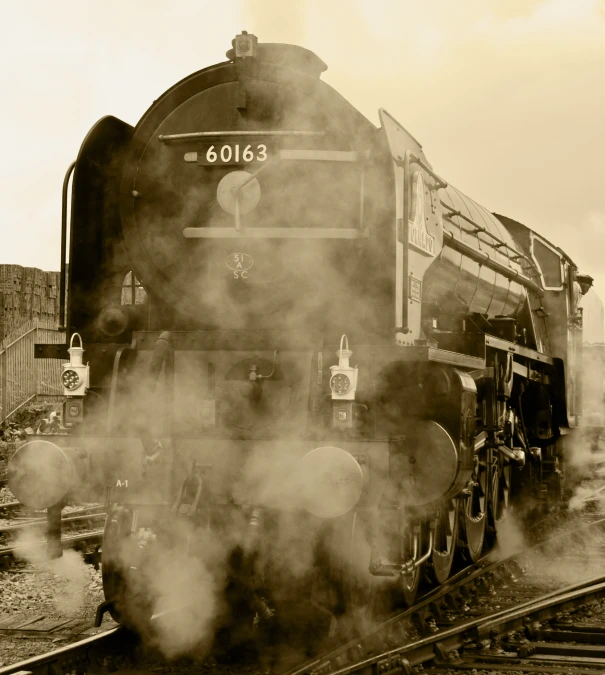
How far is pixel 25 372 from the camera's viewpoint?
18.4 metres

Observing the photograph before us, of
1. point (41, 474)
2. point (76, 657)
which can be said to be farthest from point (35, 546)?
point (76, 657)

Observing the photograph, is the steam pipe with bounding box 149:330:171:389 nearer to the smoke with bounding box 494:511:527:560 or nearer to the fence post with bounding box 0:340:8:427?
the smoke with bounding box 494:511:527:560

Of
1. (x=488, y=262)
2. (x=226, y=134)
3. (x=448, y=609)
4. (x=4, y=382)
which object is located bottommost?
(x=448, y=609)

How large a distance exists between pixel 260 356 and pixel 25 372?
549 inches

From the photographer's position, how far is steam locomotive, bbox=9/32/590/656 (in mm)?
5109

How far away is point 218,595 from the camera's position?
5.23m

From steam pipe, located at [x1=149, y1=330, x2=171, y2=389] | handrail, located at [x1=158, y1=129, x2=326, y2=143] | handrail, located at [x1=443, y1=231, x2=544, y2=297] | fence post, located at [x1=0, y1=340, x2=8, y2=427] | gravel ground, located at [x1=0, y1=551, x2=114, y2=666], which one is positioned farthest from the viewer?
fence post, located at [x1=0, y1=340, x2=8, y2=427]

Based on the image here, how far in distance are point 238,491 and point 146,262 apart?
1553 mm

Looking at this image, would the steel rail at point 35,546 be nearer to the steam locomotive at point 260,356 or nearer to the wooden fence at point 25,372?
the steam locomotive at point 260,356

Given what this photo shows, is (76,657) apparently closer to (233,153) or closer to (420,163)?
(233,153)

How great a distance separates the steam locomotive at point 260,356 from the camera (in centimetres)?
511

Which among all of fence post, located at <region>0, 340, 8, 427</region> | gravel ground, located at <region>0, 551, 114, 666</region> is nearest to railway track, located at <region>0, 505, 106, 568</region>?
gravel ground, located at <region>0, 551, 114, 666</region>

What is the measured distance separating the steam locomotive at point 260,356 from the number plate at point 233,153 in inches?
0.5

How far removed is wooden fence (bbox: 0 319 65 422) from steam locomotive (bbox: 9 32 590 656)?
12021 millimetres
